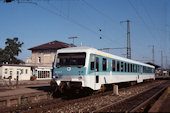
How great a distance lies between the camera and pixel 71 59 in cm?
1313

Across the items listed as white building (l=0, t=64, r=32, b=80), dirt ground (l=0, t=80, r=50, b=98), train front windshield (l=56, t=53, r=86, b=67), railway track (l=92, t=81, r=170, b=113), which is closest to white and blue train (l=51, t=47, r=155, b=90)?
train front windshield (l=56, t=53, r=86, b=67)

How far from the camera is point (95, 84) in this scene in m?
13.4

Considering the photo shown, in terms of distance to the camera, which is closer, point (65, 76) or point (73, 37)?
point (65, 76)

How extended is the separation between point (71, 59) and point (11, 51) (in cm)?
6943

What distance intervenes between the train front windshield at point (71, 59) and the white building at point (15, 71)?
25.0m

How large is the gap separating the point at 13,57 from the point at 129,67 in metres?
63.2

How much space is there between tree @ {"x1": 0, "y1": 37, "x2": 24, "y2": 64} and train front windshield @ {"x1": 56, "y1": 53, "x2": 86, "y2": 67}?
66069 mm

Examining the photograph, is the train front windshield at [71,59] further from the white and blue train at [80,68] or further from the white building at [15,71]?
the white building at [15,71]

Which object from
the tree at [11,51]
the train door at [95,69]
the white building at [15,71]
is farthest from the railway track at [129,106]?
the tree at [11,51]

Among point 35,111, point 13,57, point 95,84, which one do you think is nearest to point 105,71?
point 95,84

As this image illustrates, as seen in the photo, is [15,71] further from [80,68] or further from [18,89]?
[80,68]

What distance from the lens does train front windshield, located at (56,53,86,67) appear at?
506 inches

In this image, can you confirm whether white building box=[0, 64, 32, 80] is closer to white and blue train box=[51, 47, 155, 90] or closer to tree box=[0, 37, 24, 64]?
white and blue train box=[51, 47, 155, 90]

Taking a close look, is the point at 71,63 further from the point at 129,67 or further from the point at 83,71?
the point at 129,67
